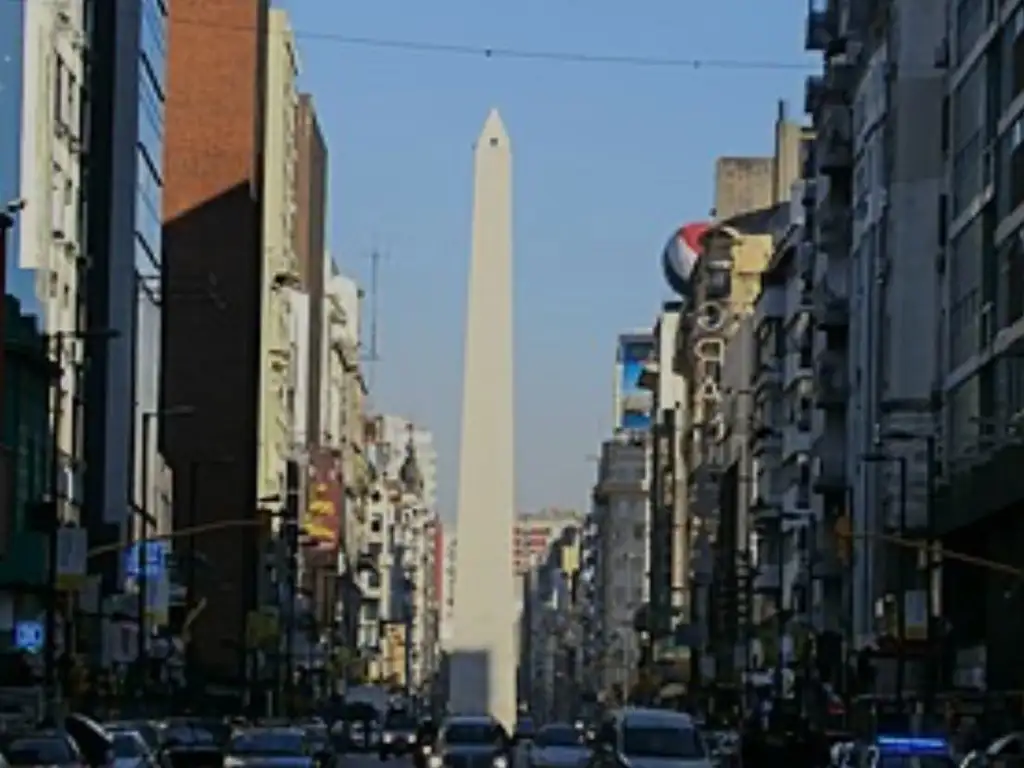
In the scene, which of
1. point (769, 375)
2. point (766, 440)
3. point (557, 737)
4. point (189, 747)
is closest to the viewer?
point (189, 747)

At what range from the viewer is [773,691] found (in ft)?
427

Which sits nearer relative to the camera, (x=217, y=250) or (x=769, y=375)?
(x=769, y=375)

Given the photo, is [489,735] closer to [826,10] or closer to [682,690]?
[826,10]

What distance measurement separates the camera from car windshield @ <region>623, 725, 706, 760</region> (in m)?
54.7

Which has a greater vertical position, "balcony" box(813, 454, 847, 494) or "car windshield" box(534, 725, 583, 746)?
"balcony" box(813, 454, 847, 494)

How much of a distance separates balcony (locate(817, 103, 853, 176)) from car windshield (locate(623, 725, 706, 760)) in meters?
73.6

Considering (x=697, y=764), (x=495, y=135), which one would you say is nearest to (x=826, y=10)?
(x=495, y=135)

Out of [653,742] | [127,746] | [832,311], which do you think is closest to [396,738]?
[832,311]

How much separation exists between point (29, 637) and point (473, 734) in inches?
447

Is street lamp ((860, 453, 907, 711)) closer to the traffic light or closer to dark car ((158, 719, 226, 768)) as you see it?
the traffic light

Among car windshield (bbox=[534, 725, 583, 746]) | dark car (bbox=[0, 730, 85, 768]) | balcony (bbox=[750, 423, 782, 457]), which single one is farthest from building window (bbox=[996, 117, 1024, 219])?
balcony (bbox=[750, 423, 782, 457])

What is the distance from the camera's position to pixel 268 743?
61094mm

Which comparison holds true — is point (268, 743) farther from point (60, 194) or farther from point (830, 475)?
point (830, 475)

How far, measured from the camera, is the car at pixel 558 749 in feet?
229
